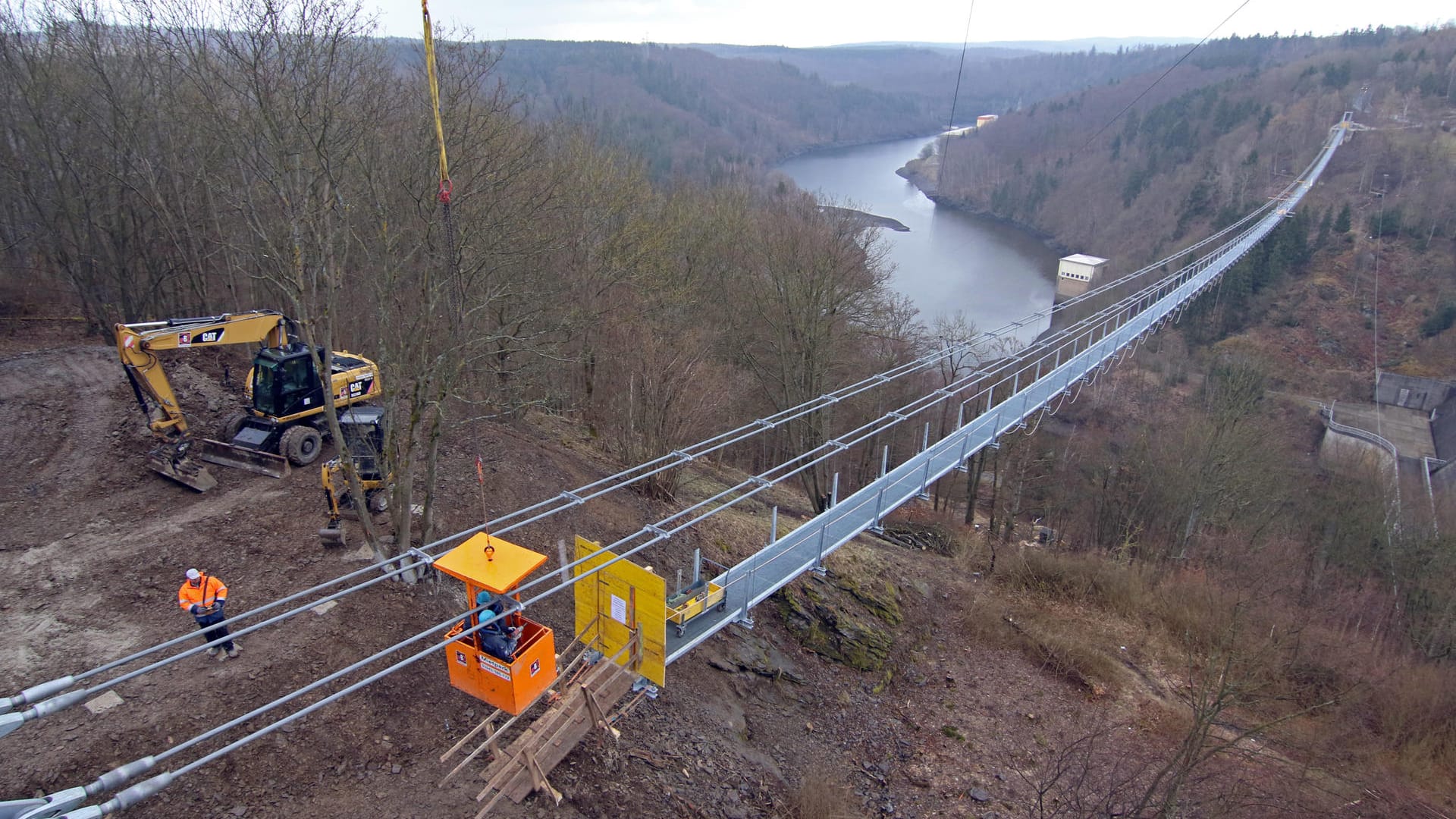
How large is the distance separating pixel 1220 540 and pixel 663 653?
779 inches

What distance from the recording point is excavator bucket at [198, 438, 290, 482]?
12.0 metres

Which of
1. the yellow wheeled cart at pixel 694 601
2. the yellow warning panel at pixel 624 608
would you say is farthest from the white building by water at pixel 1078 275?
the yellow warning panel at pixel 624 608

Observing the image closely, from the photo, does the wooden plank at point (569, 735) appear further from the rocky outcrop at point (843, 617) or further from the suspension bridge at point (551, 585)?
the rocky outcrop at point (843, 617)

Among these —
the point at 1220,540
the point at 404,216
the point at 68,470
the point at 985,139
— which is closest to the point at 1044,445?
the point at 1220,540

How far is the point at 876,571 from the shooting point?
1502 centimetres

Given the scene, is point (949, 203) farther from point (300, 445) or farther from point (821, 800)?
point (821, 800)

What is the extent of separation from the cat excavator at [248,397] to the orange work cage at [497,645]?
18.5ft

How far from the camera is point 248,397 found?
42.9 feet

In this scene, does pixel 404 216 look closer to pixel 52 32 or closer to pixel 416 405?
pixel 416 405

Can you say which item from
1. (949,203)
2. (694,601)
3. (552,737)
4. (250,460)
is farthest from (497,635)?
(949,203)

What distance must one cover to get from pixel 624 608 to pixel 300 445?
24.8 ft

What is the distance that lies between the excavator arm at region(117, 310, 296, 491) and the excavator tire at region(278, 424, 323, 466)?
16.6 inches

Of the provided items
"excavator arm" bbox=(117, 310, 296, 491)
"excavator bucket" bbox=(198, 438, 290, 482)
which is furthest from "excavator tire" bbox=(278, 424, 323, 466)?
"excavator arm" bbox=(117, 310, 296, 491)

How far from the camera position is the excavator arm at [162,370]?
11.3 m
